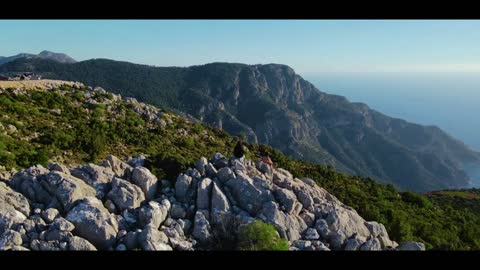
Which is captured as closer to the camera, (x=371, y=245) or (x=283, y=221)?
(x=371, y=245)

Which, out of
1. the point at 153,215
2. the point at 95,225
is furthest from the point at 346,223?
the point at 95,225

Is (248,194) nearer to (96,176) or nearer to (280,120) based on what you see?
(96,176)

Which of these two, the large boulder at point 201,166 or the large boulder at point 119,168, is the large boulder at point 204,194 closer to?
the large boulder at point 201,166

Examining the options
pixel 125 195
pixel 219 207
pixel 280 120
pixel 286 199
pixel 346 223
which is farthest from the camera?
pixel 280 120

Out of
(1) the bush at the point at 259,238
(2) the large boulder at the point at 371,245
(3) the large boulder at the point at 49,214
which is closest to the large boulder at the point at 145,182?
(3) the large boulder at the point at 49,214

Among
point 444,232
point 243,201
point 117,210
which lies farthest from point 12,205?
point 444,232

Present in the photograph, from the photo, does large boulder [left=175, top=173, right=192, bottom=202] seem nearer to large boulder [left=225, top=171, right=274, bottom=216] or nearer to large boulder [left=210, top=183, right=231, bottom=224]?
large boulder [left=210, top=183, right=231, bottom=224]
